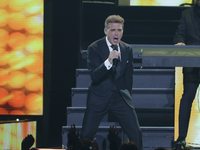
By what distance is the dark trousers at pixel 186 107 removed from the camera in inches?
251

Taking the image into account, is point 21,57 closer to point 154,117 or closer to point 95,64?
point 154,117

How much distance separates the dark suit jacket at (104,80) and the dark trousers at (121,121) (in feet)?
0.23

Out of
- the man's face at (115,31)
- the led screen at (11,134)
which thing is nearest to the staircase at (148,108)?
the led screen at (11,134)

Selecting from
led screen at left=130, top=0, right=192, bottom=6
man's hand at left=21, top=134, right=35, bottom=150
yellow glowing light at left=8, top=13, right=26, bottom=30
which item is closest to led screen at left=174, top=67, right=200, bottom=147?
yellow glowing light at left=8, top=13, right=26, bottom=30

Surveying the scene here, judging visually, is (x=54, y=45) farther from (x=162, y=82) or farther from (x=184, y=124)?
(x=184, y=124)

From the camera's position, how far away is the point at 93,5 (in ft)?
28.8

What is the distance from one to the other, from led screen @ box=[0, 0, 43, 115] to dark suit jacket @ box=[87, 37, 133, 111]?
8.11 feet

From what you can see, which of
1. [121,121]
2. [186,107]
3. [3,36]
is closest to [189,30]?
[186,107]

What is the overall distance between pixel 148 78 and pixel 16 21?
2447 millimetres

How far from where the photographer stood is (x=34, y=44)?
25.9ft

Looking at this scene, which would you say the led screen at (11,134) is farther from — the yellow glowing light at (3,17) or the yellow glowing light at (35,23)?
the yellow glowing light at (3,17)

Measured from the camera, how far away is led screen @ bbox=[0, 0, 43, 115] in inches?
311

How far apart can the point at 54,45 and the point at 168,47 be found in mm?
2327

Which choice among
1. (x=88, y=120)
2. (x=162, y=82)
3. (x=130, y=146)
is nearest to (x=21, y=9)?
(x=162, y=82)
